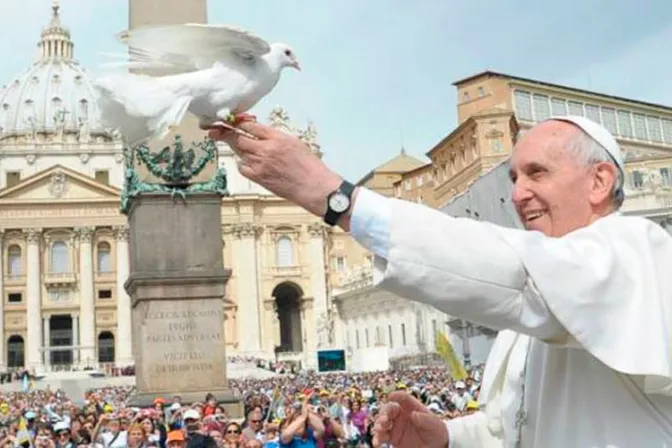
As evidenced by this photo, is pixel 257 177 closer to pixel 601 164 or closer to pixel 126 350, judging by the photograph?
pixel 601 164

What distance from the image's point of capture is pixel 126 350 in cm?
7006

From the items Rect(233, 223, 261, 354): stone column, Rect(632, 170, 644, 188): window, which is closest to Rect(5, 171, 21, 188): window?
Rect(233, 223, 261, 354): stone column

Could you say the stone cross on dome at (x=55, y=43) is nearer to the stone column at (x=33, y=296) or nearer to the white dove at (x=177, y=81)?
the stone column at (x=33, y=296)

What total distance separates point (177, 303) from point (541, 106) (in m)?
52.5

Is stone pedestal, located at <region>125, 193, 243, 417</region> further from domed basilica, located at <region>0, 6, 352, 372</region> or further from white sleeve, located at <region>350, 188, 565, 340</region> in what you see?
domed basilica, located at <region>0, 6, 352, 372</region>

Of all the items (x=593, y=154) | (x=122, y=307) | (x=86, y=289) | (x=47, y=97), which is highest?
(x=47, y=97)

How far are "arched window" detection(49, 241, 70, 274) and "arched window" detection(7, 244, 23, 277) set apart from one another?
2.23 m

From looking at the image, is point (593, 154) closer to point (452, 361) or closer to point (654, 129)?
point (452, 361)

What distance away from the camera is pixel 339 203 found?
1.71 m

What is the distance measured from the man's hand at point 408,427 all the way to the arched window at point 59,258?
72.2 meters

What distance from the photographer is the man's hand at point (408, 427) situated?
2324mm

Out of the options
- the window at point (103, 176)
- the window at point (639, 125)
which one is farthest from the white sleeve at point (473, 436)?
the window at point (103, 176)

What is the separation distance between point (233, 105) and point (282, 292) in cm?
7509

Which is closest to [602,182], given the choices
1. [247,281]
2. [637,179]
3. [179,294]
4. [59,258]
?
[179,294]
